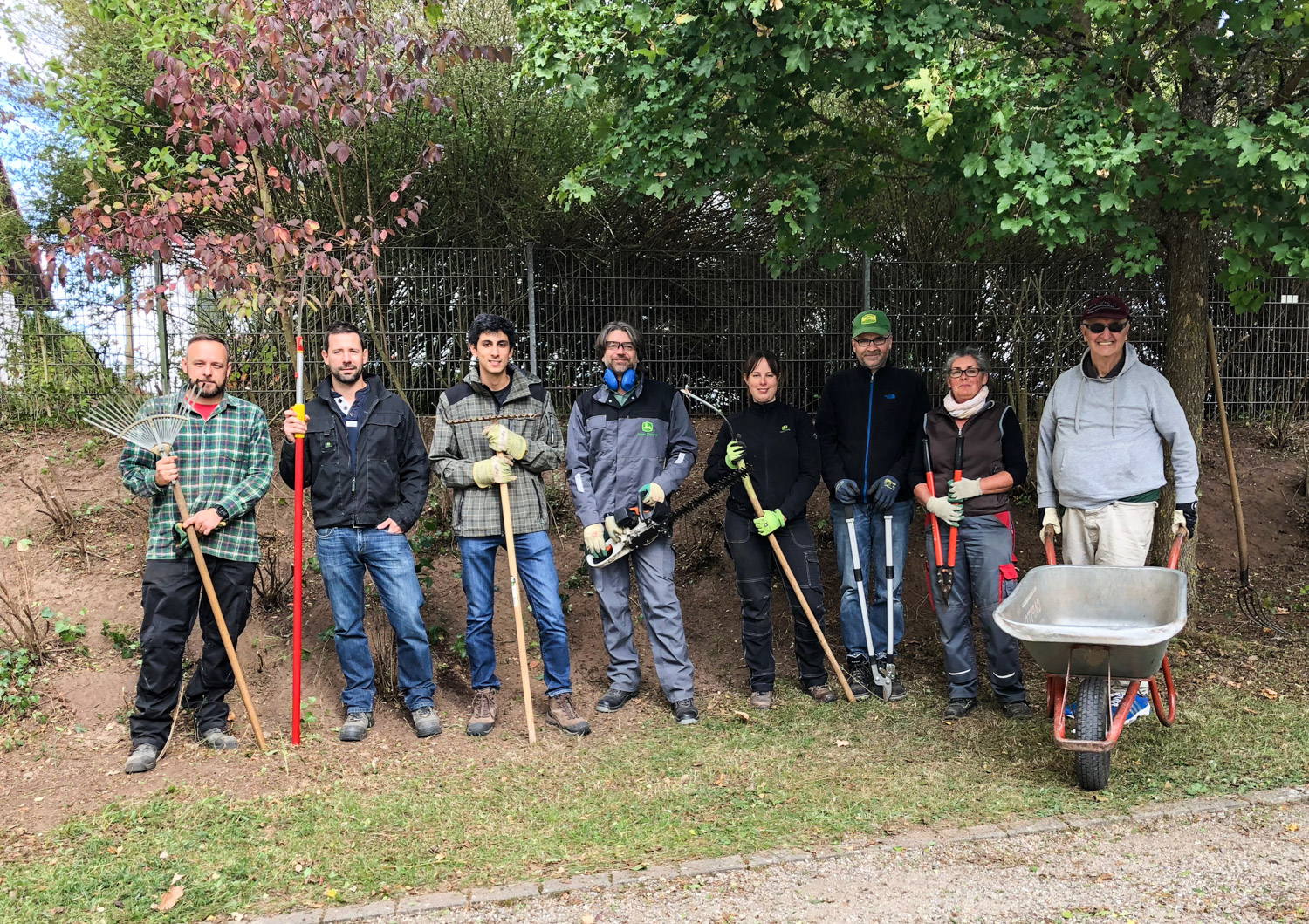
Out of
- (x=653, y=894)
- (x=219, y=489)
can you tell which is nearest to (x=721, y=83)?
(x=219, y=489)

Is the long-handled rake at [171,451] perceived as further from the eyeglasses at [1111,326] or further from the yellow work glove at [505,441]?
the eyeglasses at [1111,326]

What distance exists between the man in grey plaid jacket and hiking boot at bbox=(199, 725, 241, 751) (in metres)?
1.09

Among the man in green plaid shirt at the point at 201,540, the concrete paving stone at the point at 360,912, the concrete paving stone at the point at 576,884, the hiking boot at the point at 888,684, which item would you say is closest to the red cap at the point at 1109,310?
the hiking boot at the point at 888,684

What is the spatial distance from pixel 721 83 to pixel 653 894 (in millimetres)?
3618

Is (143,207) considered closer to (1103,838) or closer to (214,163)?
(214,163)

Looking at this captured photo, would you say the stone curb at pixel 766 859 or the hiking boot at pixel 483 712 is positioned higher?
the hiking boot at pixel 483 712

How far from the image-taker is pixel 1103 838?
3.58 m

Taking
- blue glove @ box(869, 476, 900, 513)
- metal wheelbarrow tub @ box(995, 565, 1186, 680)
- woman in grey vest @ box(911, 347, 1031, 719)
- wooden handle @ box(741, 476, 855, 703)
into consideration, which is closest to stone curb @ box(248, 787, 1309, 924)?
metal wheelbarrow tub @ box(995, 565, 1186, 680)

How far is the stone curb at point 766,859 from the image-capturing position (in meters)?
3.18

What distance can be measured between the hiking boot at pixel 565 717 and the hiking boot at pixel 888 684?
1568 mm

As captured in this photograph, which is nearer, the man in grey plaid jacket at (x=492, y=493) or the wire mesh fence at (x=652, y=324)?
the man in grey plaid jacket at (x=492, y=493)

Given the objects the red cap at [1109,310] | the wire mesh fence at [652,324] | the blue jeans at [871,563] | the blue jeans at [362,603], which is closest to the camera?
the red cap at [1109,310]

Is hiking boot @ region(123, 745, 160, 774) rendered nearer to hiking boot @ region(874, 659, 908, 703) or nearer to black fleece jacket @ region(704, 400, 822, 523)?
black fleece jacket @ region(704, 400, 822, 523)

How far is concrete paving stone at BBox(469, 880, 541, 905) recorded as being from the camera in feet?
10.6
